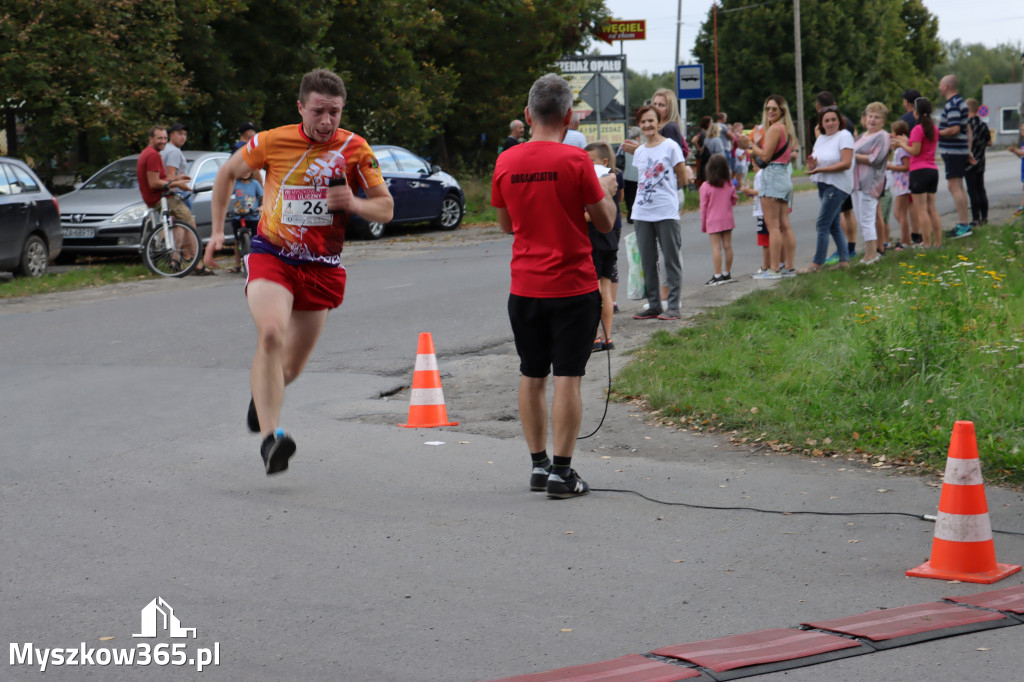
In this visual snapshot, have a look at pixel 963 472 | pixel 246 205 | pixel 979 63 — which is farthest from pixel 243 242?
pixel 979 63

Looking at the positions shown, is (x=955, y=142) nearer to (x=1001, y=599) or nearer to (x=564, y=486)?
(x=564, y=486)

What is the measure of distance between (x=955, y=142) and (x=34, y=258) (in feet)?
39.7

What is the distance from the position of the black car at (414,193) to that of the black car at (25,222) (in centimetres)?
653

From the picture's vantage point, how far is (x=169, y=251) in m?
16.3

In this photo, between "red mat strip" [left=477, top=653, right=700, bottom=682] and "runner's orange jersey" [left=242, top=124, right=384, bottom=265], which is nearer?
"red mat strip" [left=477, top=653, right=700, bottom=682]

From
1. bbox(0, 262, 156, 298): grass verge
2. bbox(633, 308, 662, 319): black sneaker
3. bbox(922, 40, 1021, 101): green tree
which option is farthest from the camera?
bbox(922, 40, 1021, 101): green tree

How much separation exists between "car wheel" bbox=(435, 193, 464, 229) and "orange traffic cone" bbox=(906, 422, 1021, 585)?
65.8 ft

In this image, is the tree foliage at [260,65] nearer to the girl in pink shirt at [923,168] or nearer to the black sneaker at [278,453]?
the girl in pink shirt at [923,168]

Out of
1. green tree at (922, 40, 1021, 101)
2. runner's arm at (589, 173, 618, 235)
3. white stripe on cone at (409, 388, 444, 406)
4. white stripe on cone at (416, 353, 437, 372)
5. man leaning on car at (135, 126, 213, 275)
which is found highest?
green tree at (922, 40, 1021, 101)

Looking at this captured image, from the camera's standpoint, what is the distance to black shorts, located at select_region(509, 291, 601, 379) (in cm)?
584

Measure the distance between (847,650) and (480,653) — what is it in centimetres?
115

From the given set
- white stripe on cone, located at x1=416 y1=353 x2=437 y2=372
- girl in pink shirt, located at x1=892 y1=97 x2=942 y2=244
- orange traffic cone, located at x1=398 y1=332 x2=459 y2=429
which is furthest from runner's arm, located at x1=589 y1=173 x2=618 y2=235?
girl in pink shirt, located at x1=892 y1=97 x2=942 y2=244

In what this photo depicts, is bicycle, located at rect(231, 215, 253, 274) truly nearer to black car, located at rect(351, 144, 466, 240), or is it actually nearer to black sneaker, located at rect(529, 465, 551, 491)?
black car, located at rect(351, 144, 466, 240)

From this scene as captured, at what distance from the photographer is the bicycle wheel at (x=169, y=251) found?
16250mm
